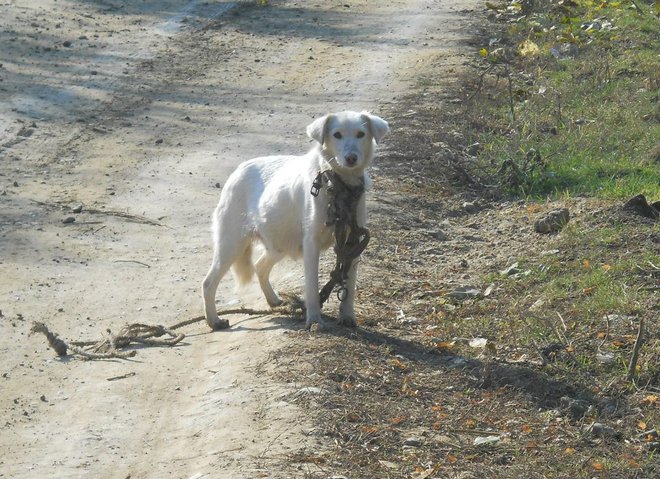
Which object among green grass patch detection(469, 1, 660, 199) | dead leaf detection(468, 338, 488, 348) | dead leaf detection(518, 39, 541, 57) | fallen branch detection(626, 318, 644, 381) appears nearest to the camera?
fallen branch detection(626, 318, 644, 381)

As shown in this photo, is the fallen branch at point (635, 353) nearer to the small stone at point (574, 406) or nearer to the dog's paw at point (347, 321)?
the small stone at point (574, 406)

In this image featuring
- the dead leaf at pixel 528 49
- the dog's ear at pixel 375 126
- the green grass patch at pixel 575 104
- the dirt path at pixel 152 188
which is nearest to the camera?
the dirt path at pixel 152 188

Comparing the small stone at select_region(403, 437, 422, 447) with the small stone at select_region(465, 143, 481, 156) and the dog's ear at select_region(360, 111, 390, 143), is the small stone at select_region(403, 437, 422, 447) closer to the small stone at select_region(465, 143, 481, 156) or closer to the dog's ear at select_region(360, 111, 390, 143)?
the dog's ear at select_region(360, 111, 390, 143)

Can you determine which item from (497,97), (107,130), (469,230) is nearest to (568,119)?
(497,97)

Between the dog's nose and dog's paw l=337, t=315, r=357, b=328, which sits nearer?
the dog's nose

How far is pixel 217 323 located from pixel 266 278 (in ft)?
1.75

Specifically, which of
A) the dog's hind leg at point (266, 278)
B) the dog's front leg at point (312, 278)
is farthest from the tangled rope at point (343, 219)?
the dog's hind leg at point (266, 278)

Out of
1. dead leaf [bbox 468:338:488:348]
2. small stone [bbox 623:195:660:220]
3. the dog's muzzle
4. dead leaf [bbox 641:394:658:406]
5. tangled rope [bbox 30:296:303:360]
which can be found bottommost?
tangled rope [bbox 30:296:303:360]

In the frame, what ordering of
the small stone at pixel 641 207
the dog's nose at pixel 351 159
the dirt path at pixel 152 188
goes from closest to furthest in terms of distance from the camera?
the dirt path at pixel 152 188 → the dog's nose at pixel 351 159 → the small stone at pixel 641 207

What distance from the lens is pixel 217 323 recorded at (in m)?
8.46

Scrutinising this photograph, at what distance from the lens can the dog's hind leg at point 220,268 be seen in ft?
27.8

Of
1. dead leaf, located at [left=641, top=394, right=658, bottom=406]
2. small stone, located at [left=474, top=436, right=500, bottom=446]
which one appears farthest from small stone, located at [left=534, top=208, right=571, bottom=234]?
small stone, located at [left=474, top=436, right=500, bottom=446]

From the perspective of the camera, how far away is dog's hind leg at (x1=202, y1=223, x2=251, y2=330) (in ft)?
27.8

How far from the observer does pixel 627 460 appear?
597cm
